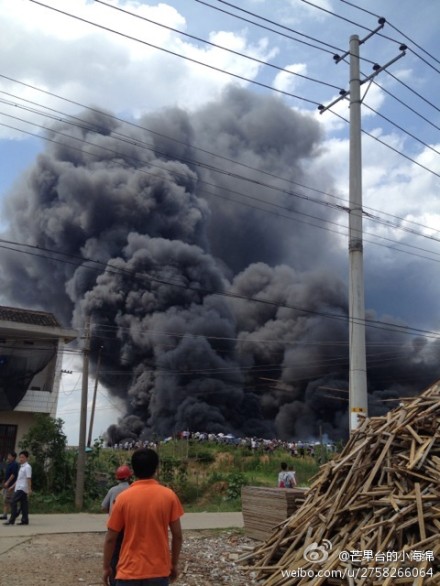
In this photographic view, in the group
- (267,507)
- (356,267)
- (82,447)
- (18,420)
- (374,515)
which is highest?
(356,267)

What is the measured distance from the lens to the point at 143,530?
3697 millimetres

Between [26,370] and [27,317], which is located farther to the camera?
[27,317]

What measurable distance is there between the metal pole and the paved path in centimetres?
385

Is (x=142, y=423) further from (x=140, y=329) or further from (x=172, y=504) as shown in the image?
(x=172, y=504)

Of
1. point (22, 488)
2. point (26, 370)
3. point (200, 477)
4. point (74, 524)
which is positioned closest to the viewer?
point (22, 488)

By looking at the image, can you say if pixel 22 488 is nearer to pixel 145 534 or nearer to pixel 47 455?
pixel 47 455

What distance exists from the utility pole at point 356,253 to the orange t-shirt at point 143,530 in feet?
25.5

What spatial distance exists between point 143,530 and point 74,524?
9789 mm

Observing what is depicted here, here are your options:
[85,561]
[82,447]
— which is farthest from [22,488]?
[82,447]

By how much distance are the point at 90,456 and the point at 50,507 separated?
242 cm

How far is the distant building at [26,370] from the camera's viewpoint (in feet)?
72.0

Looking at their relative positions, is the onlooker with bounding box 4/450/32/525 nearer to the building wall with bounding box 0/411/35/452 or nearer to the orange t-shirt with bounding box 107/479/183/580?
the orange t-shirt with bounding box 107/479/183/580

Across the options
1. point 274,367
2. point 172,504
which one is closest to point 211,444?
point 274,367

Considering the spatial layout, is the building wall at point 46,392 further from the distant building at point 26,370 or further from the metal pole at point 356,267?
the metal pole at point 356,267
